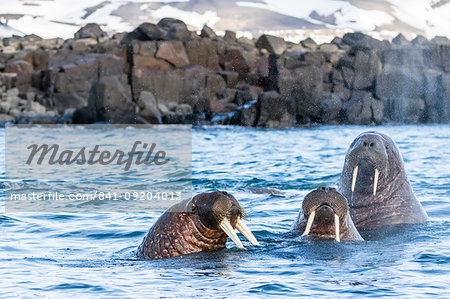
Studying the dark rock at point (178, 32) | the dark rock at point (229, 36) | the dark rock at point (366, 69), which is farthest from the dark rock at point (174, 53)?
the dark rock at point (366, 69)

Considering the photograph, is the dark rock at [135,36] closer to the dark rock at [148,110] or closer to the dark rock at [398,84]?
the dark rock at [148,110]

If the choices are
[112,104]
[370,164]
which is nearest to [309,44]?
[112,104]

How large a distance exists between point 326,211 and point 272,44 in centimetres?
6513

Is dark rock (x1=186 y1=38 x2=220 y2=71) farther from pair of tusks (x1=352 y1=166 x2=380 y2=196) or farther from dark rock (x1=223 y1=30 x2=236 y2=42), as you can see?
pair of tusks (x1=352 y1=166 x2=380 y2=196)

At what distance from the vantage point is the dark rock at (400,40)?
65.9 metres

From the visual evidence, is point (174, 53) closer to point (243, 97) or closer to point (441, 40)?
point (243, 97)

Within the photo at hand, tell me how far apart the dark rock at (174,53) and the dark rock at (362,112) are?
16.5 metres

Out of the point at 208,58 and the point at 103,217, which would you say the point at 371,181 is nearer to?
the point at 103,217

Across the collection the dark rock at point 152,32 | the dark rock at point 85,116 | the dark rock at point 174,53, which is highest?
the dark rock at point 152,32

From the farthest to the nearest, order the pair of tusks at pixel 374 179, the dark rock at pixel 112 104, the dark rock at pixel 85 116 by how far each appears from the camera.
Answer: the dark rock at pixel 85 116, the dark rock at pixel 112 104, the pair of tusks at pixel 374 179

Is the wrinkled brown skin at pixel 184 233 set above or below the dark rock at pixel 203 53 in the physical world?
below

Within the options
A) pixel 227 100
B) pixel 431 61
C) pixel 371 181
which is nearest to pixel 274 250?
pixel 371 181

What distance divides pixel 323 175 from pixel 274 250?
872 cm

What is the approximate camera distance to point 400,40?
6706cm
